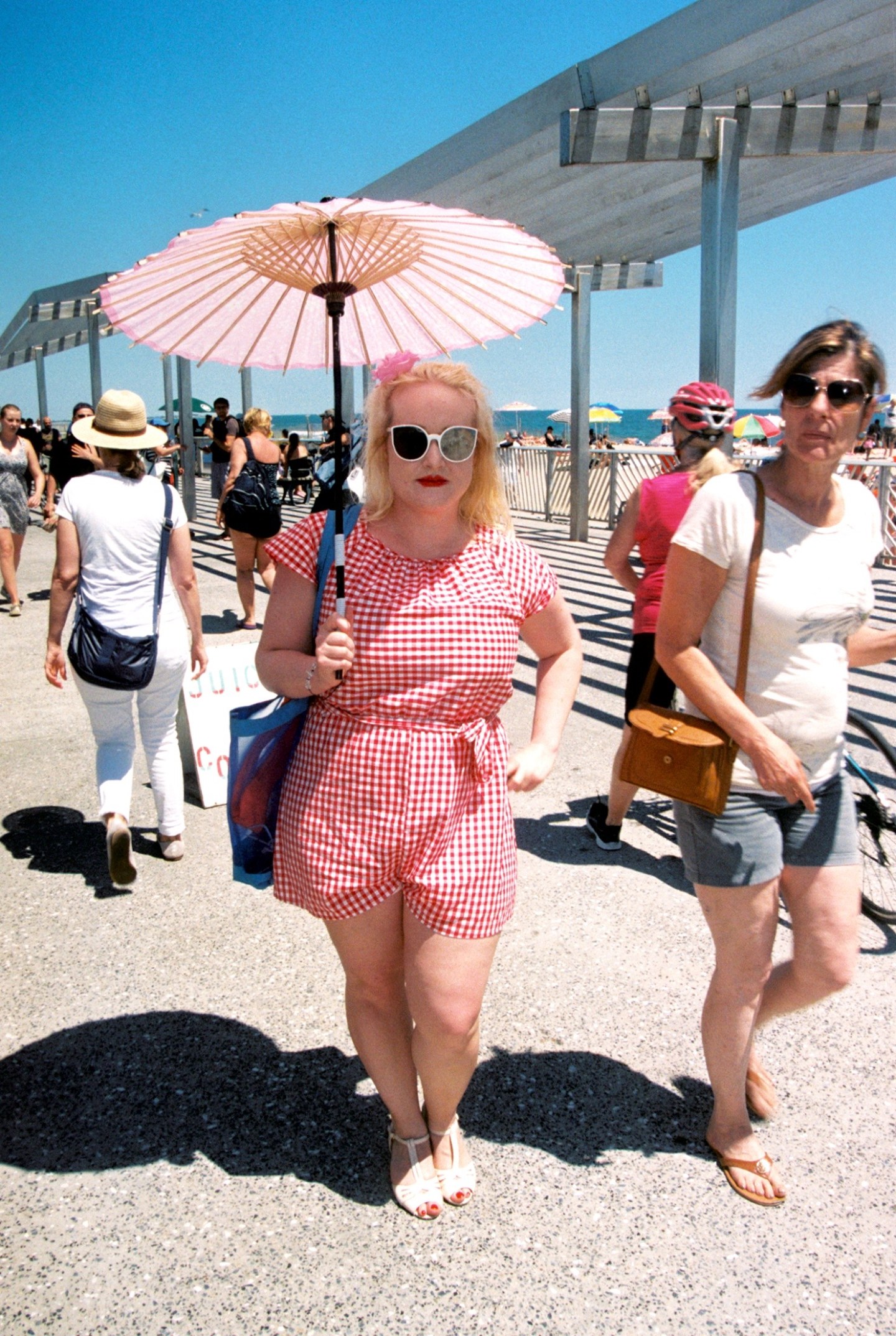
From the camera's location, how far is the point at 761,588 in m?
2.19

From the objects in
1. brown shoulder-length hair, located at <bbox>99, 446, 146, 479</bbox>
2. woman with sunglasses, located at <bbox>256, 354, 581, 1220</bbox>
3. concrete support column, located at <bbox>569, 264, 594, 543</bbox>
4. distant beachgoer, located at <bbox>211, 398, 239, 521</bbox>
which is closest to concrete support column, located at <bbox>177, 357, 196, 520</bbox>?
distant beachgoer, located at <bbox>211, 398, 239, 521</bbox>

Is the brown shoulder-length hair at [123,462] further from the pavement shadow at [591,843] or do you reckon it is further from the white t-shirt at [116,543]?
the pavement shadow at [591,843]

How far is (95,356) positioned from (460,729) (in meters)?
23.2

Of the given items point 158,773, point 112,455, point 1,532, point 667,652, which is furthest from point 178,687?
point 1,532

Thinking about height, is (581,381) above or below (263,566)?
above

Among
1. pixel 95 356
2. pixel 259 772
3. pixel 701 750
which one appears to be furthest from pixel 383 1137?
pixel 95 356

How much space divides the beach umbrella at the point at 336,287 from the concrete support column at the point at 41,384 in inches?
1425

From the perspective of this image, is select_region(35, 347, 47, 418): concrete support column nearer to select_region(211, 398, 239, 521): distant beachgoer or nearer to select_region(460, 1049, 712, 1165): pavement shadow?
select_region(211, 398, 239, 521): distant beachgoer

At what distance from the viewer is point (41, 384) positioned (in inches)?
1570

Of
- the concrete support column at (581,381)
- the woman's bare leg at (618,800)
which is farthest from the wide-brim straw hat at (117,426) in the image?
the concrete support column at (581,381)

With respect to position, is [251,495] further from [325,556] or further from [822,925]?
[822,925]

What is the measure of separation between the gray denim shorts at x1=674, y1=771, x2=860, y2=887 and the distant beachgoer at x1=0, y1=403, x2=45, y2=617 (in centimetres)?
853

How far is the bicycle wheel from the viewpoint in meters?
3.85

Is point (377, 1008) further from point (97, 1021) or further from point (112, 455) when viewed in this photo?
point (112, 455)
